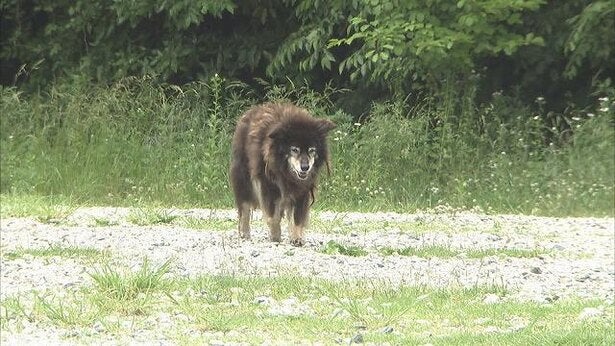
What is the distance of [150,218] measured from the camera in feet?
37.1

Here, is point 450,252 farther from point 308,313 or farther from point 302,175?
point 308,313

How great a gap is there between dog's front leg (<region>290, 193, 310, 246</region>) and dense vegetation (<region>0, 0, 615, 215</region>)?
3282mm

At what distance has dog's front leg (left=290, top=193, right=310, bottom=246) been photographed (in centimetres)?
Answer: 965

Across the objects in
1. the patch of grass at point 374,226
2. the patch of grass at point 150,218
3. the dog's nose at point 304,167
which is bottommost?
the patch of grass at point 374,226

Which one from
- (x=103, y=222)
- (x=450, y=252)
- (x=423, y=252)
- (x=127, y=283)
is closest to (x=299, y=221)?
(x=423, y=252)

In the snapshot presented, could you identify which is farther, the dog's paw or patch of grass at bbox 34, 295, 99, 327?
the dog's paw

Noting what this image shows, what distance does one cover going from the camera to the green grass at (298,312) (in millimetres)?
5957

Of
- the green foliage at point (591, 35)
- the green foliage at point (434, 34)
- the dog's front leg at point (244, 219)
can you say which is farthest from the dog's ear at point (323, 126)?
the green foliage at point (591, 35)

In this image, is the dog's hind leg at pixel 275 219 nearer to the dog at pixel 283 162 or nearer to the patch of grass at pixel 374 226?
the dog at pixel 283 162

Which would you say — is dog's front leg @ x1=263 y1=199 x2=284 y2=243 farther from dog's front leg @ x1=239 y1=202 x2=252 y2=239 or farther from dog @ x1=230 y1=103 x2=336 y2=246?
dog's front leg @ x1=239 y1=202 x2=252 y2=239

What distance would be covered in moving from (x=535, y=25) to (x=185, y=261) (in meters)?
9.46

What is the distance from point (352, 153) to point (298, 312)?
765cm

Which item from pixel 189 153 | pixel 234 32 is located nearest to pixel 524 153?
pixel 189 153

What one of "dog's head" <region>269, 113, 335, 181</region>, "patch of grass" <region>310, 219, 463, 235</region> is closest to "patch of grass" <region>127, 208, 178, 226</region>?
"patch of grass" <region>310, 219, 463, 235</region>
